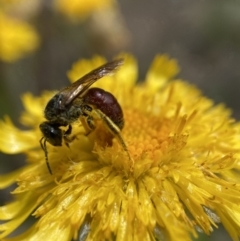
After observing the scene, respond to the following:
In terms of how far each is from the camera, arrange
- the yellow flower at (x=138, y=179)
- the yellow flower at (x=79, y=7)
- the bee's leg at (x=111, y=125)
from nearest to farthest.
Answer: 1. the yellow flower at (x=138, y=179)
2. the bee's leg at (x=111, y=125)
3. the yellow flower at (x=79, y=7)

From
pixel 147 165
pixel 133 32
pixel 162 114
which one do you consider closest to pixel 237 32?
pixel 133 32

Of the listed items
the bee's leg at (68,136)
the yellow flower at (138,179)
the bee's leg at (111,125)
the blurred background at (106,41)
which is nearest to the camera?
the yellow flower at (138,179)

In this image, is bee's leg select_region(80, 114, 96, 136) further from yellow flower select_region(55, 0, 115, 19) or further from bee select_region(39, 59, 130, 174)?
yellow flower select_region(55, 0, 115, 19)

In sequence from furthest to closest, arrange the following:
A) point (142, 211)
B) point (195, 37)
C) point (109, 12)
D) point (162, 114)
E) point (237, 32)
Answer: point (195, 37)
point (237, 32)
point (109, 12)
point (162, 114)
point (142, 211)

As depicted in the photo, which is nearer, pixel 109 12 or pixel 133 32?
pixel 109 12

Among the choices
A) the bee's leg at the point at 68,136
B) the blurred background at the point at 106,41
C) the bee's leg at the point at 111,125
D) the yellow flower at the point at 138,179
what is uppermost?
the blurred background at the point at 106,41

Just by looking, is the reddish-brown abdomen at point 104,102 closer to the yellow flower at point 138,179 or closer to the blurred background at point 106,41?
the yellow flower at point 138,179

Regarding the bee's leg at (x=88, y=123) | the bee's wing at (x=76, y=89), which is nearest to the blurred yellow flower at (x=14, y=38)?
the bee's leg at (x=88, y=123)

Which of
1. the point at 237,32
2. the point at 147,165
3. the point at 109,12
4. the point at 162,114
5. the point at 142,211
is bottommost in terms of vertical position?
the point at 142,211

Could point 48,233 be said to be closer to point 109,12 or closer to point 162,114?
point 162,114
